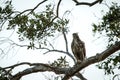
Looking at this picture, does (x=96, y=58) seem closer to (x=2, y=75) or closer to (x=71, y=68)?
(x=71, y=68)

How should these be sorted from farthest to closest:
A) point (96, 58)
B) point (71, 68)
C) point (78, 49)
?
point (78, 49)
point (71, 68)
point (96, 58)

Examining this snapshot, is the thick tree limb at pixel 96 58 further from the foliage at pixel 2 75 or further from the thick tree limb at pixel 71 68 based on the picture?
the foliage at pixel 2 75

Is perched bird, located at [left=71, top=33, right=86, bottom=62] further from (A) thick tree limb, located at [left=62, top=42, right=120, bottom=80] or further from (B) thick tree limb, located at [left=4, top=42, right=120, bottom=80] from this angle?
(A) thick tree limb, located at [left=62, top=42, right=120, bottom=80]

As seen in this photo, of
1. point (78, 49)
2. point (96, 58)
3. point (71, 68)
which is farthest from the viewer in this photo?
point (78, 49)

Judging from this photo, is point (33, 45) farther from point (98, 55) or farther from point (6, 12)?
point (98, 55)

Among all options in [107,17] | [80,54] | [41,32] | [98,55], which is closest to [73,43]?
[80,54]

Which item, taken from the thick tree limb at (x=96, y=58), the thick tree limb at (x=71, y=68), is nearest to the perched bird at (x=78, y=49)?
the thick tree limb at (x=71, y=68)

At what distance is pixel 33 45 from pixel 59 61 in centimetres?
113

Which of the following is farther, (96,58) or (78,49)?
(78,49)

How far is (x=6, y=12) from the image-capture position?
9953mm

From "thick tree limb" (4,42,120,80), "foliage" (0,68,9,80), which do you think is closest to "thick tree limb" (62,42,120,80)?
"thick tree limb" (4,42,120,80)

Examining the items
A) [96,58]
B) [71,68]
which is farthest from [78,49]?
[96,58]

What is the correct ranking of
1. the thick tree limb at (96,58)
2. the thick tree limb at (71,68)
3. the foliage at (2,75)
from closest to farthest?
1. the thick tree limb at (96,58)
2. the thick tree limb at (71,68)
3. the foliage at (2,75)

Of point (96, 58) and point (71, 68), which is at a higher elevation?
point (96, 58)
